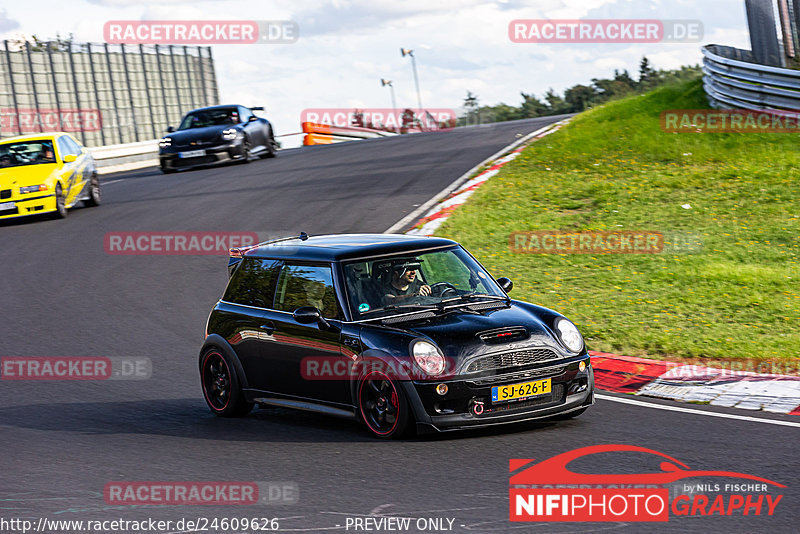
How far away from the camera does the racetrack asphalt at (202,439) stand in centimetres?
581

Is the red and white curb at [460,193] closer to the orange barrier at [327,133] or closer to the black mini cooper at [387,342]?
the black mini cooper at [387,342]

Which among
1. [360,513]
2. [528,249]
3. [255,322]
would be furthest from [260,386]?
[528,249]

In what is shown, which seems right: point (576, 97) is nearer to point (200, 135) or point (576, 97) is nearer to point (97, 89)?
point (97, 89)

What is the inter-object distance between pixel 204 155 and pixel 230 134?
85cm

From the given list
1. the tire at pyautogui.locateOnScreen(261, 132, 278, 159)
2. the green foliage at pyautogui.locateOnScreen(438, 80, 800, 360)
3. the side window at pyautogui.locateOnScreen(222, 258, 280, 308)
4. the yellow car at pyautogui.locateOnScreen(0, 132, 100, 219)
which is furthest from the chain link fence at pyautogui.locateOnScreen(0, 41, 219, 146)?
the side window at pyautogui.locateOnScreen(222, 258, 280, 308)

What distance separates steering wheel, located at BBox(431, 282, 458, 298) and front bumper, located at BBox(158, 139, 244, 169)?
18.3 meters

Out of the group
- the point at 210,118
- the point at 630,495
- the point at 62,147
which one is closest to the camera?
the point at 630,495

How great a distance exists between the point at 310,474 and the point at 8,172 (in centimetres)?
1500

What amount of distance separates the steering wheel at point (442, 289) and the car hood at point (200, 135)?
18.4 meters

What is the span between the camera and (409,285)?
789cm

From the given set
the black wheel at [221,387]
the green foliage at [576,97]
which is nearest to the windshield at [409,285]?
the black wheel at [221,387]

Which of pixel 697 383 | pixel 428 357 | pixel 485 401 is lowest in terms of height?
pixel 697 383

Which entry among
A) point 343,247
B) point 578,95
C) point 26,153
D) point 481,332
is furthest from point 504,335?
point 578,95

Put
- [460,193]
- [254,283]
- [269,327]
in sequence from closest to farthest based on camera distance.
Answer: [269,327]
[254,283]
[460,193]
